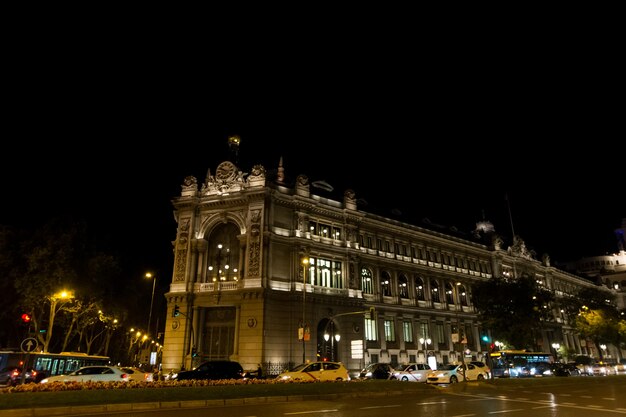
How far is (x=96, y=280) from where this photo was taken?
1620 inches

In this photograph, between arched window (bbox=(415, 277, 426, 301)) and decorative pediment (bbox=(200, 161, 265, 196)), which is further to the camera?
arched window (bbox=(415, 277, 426, 301))

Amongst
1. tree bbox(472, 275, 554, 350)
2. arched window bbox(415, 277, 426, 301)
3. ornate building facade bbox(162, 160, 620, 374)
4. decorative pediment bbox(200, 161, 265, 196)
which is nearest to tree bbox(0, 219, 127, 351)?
ornate building facade bbox(162, 160, 620, 374)

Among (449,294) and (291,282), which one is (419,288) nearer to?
(449,294)

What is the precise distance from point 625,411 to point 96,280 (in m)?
40.1

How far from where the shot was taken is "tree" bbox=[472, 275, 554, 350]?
51.1 m

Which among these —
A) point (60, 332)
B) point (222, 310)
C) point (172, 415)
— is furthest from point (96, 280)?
point (172, 415)

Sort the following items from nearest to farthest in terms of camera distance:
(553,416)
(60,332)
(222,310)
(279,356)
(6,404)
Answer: (553,416)
(6,404)
(279,356)
(222,310)
(60,332)

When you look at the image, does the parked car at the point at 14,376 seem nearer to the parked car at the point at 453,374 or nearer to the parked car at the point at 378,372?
the parked car at the point at 378,372

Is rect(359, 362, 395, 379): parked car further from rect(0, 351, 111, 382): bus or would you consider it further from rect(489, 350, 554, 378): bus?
rect(0, 351, 111, 382): bus

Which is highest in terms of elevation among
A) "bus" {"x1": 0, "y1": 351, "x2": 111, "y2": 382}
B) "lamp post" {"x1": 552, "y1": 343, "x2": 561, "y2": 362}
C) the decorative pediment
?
the decorative pediment

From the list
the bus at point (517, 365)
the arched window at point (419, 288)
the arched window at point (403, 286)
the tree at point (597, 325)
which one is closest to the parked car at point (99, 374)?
the bus at point (517, 365)

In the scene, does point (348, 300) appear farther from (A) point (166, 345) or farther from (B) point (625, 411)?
(B) point (625, 411)

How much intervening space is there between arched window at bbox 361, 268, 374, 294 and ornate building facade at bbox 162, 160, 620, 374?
4.6 inches

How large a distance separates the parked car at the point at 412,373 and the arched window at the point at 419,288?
21.9 meters
